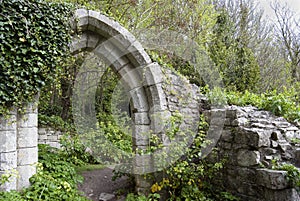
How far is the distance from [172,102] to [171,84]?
0.32 metres

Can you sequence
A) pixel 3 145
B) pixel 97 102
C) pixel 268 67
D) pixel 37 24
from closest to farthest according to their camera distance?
pixel 3 145 → pixel 37 24 → pixel 97 102 → pixel 268 67

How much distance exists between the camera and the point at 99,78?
7.61 m

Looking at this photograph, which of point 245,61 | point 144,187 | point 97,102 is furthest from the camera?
point 245,61

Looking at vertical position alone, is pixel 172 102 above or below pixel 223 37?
below

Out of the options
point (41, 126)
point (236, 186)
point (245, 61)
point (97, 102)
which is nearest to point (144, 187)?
point (236, 186)

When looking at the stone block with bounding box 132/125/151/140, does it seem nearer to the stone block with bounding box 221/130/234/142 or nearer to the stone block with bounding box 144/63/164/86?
the stone block with bounding box 144/63/164/86

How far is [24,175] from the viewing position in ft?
10.4

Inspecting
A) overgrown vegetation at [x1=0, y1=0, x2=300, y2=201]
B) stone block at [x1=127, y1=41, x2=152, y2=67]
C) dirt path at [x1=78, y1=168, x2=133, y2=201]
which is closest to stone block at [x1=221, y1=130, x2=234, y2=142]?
overgrown vegetation at [x1=0, y1=0, x2=300, y2=201]

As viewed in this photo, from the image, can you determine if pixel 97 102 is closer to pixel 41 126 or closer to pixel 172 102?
pixel 41 126

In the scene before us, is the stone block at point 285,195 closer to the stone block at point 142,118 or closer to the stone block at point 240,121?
the stone block at point 240,121

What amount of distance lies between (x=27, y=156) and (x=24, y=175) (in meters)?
0.24

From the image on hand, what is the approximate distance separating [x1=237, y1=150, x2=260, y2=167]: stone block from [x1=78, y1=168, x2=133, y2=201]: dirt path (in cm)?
201

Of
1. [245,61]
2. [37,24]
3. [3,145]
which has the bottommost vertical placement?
[3,145]

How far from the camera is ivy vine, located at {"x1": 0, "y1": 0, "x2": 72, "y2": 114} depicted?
290cm
